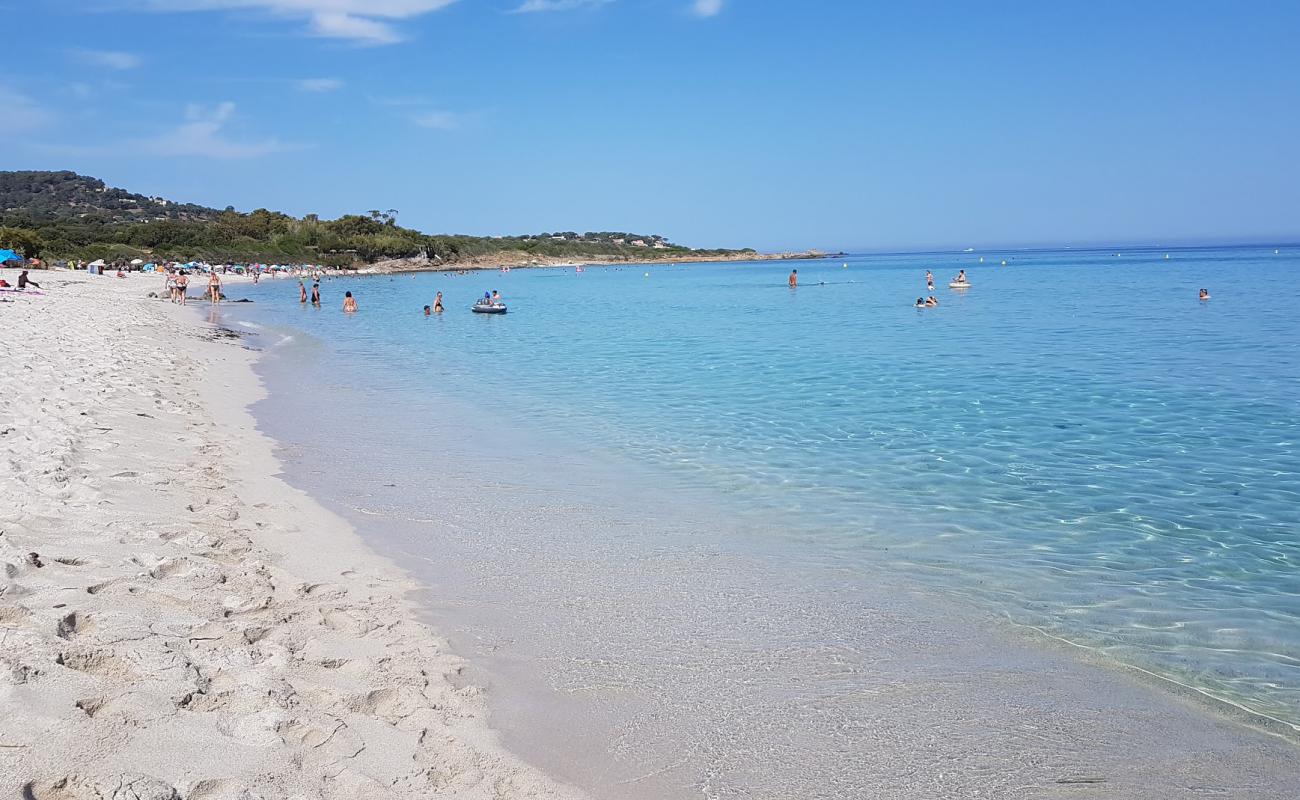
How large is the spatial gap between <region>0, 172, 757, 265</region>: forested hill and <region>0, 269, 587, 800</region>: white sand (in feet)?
232

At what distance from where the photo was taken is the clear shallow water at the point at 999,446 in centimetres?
618

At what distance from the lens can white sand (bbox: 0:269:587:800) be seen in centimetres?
339

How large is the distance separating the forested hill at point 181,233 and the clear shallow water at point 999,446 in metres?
64.0

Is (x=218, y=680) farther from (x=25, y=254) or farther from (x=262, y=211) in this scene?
(x=262, y=211)

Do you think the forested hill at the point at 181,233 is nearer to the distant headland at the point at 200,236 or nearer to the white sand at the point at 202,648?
the distant headland at the point at 200,236

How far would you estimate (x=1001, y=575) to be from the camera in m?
6.72

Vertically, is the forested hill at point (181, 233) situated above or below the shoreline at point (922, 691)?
above

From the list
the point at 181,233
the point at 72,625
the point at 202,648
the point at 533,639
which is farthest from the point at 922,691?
the point at 181,233

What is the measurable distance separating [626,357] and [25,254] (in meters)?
64.8

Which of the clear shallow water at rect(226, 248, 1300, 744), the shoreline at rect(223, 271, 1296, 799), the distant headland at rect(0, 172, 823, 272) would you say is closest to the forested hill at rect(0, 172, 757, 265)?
the distant headland at rect(0, 172, 823, 272)

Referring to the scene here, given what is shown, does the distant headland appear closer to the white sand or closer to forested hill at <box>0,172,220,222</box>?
forested hill at <box>0,172,220,222</box>

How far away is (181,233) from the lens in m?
106

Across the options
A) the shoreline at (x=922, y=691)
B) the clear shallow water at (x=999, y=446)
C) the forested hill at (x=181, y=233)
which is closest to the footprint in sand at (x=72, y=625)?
the shoreline at (x=922, y=691)

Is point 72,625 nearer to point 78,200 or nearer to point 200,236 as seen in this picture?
point 200,236
